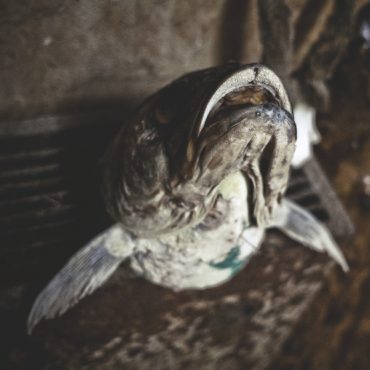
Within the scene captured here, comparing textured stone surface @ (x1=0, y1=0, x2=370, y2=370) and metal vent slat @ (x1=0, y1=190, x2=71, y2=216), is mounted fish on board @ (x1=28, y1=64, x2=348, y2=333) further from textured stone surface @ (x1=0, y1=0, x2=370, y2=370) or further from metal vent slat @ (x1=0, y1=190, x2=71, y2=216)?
metal vent slat @ (x1=0, y1=190, x2=71, y2=216)

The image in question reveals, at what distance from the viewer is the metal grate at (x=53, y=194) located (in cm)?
148

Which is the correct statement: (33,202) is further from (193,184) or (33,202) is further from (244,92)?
(244,92)

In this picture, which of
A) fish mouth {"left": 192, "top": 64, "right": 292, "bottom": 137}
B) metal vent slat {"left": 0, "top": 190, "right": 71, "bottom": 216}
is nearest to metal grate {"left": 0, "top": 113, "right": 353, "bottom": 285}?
metal vent slat {"left": 0, "top": 190, "right": 71, "bottom": 216}

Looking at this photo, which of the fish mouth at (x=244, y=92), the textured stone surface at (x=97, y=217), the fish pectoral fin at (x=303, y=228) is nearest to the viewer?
the fish mouth at (x=244, y=92)

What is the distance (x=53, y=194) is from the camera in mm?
1586

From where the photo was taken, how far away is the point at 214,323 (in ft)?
5.56

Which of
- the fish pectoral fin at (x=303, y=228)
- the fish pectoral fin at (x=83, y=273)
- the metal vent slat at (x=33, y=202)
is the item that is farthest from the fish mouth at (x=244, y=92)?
the metal vent slat at (x=33, y=202)

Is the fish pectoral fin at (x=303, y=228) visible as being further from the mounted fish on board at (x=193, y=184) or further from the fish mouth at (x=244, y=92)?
the fish mouth at (x=244, y=92)

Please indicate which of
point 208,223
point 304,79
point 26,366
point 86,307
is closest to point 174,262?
point 208,223

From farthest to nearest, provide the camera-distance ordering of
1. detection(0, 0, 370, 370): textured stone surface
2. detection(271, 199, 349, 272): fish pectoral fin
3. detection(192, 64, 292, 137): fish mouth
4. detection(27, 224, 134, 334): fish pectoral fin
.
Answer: detection(271, 199, 349, 272): fish pectoral fin, detection(0, 0, 370, 370): textured stone surface, detection(27, 224, 134, 334): fish pectoral fin, detection(192, 64, 292, 137): fish mouth

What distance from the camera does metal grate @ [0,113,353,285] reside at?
1.48m

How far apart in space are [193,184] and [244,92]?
0.23 meters

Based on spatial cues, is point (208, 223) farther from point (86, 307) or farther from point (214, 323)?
point (214, 323)

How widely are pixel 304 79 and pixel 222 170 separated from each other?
100 cm
